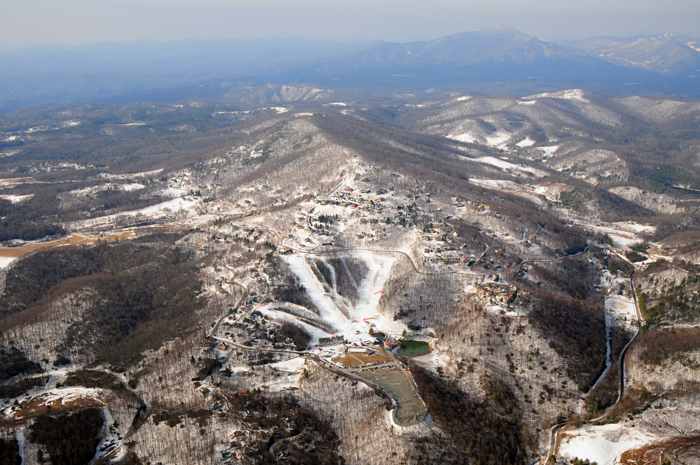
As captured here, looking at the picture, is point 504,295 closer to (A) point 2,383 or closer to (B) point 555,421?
(B) point 555,421

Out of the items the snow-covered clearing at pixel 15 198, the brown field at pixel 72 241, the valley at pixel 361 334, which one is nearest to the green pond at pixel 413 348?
the valley at pixel 361 334

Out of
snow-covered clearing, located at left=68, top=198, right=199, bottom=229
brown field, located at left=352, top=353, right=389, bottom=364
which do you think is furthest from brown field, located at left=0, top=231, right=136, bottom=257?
brown field, located at left=352, top=353, right=389, bottom=364

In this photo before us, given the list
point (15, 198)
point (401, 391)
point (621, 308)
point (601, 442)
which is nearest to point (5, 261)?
point (15, 198)

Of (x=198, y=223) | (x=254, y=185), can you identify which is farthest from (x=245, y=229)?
(x=254, y=185)

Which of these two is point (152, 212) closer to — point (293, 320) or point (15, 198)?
point (15, 198)

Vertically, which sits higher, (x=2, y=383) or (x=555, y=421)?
(x=2, y=383)

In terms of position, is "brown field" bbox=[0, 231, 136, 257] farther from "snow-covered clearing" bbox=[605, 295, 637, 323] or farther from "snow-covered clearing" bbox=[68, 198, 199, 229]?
"snow-covered clearing" bbox=[605, 295, 637, 323]
